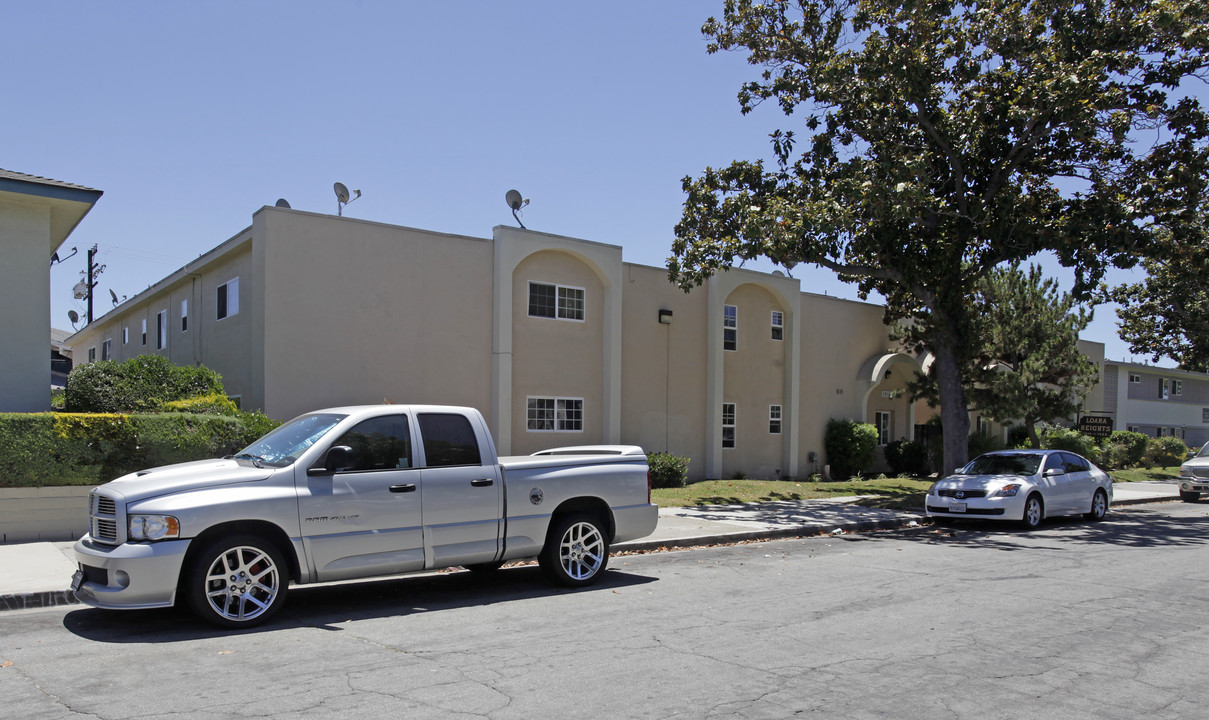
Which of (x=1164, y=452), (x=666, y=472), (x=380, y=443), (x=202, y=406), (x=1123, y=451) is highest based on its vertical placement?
(x=202, y=406)

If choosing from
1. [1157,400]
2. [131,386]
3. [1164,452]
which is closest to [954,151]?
[131,386]

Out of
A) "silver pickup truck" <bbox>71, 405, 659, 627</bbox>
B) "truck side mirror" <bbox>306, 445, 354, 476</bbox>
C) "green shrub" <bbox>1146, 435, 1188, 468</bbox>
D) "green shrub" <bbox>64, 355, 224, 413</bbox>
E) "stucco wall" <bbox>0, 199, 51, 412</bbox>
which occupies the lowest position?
"green shrub" <bbox>1146, 435, 1188, 468</bbox>

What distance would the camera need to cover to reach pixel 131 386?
1517cm

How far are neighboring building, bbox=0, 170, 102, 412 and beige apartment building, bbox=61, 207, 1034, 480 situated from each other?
384 centimetres

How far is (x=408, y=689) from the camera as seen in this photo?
5.58 m

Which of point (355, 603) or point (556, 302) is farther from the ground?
point (556, 302)

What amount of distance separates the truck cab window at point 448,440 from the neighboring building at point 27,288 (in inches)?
337

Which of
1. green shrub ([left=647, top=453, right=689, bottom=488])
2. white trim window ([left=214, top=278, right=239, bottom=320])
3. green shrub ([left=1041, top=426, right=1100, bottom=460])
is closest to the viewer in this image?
white trim window ([left=214, top=278, right=239, bottom=320])

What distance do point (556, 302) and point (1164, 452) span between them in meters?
30.4

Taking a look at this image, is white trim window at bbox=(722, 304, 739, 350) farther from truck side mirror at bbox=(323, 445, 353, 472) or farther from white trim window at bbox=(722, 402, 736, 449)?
truck side mirror at bbox=(323, 445, 353, 472)

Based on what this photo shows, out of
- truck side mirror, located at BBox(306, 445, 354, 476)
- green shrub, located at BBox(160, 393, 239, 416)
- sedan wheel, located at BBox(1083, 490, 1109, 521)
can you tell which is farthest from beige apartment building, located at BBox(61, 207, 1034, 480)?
truck side mirror, located at BBox(306, 445, 354, 476)

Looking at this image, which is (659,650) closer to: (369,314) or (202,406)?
(202,406)

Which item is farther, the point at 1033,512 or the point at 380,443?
the point at 1033,512

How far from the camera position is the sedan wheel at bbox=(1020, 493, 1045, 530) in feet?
50.8
